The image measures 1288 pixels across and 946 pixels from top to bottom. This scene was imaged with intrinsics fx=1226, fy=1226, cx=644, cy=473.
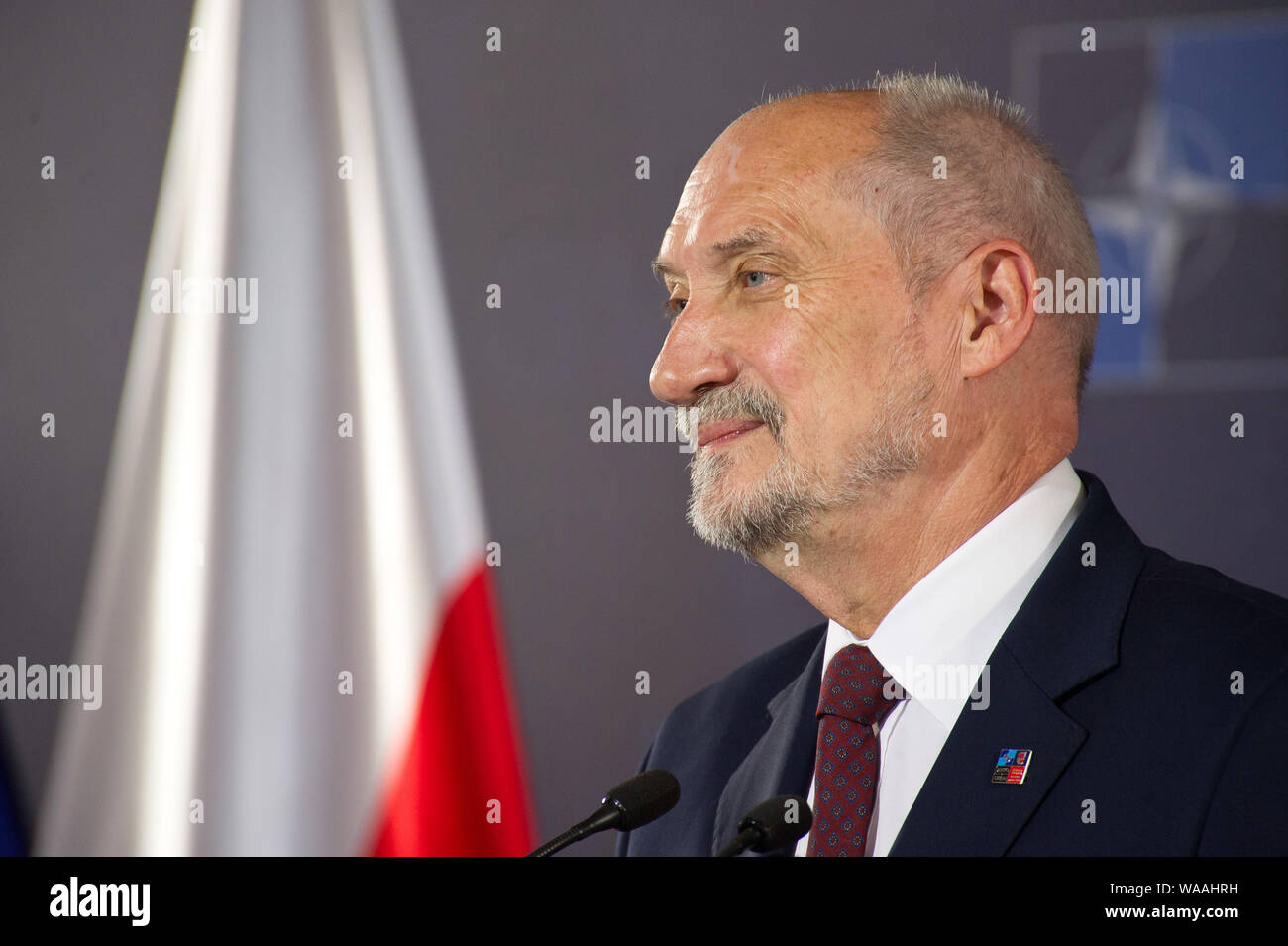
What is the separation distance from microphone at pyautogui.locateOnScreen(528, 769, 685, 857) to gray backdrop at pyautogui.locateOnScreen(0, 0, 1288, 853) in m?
1.14

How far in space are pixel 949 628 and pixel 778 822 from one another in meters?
0.38

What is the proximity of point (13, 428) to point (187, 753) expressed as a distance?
846 mm

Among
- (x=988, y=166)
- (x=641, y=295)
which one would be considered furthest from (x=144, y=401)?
(x=988, y=166)

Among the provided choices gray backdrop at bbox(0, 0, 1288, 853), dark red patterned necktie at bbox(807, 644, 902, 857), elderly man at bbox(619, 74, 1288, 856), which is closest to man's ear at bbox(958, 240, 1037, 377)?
elderly man at bbox(619, 74, 1288, 856)

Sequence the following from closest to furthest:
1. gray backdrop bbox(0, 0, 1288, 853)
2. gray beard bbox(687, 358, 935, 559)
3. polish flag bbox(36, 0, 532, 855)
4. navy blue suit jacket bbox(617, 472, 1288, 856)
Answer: navy blue suit jacket bbox(617, 472, 1288, 856), gray beard bbox(687, 358, 935, 559), gray backdrop bbox(0, 0, 1288, 853), polish flag bbox(36, 0, 532, 855)

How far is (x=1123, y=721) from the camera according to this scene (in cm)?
130

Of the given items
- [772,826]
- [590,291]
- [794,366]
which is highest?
[590,291]

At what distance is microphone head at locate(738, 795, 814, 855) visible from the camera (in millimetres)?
1238

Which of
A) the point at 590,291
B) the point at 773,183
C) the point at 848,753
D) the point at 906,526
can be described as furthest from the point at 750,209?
the point at 590,291

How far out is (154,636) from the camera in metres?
2.59

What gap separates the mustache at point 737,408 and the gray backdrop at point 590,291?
89 centimetres

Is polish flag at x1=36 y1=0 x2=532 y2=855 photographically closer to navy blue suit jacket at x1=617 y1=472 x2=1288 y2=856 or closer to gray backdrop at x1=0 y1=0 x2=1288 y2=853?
gray backdrop at x1=0 y1=0 x2=1288 y2=853

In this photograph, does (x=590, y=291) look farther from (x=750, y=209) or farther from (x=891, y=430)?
(x=891, y=430)

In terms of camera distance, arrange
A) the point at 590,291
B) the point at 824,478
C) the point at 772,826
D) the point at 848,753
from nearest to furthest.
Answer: the point at 772,826
the point at 848,753
the point at 824,478
the point at 590,291
